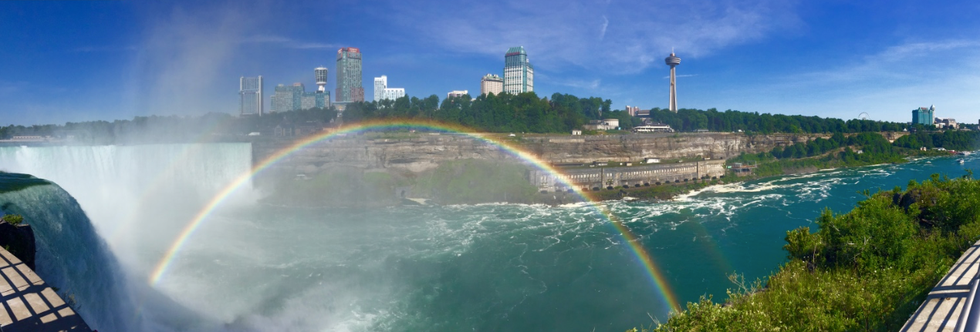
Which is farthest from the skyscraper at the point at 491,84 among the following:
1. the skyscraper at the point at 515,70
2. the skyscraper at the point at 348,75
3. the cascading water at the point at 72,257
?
the cascading water at the point at 72,257

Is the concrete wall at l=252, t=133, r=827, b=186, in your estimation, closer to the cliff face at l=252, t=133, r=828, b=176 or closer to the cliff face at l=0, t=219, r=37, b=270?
the cliff face at l=252, t=133, r=828, b=176

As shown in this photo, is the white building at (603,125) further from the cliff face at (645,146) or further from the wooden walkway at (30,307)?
the wooden walkway at (30,307)

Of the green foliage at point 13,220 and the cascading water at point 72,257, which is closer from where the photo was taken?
the green foliage at point 13,220

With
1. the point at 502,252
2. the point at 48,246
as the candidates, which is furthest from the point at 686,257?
the point at 48,246

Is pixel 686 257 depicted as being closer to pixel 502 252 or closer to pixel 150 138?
pixel 502 252

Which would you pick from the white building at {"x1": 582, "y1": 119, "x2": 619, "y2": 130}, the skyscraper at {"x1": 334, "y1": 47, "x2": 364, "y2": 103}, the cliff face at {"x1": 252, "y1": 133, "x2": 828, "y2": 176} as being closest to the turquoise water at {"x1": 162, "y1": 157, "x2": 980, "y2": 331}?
the cliff face at {"x1": 252, "y1": 133, "x2": 828, "y2": 176}

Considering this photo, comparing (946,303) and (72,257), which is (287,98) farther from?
(946,303)
